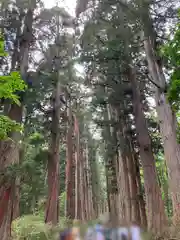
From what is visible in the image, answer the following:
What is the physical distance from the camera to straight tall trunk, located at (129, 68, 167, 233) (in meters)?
7.40

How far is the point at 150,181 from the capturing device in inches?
316

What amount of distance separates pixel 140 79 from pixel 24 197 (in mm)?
15269

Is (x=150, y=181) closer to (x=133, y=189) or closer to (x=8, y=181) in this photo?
(x=133, y=189)

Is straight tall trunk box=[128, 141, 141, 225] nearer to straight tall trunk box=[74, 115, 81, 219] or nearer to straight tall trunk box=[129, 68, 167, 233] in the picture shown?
straight tall trunk box=[129, 68, 167, 233]

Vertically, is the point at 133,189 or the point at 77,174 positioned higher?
the point at 77,174

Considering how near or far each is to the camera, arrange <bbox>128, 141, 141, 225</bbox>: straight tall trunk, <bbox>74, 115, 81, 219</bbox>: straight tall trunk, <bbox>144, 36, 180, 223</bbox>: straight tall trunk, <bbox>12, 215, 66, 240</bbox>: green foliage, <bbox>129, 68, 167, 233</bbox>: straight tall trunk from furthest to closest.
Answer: <bbox>74, 115, 81, 219</bbox>: straight tall trunk < <bbox>128, 141, 141, 225</bbox>: straight tall trunk < <bbox>12, 215, 66, 240</bbox>: green foliage < <bbox>129, 68, 167, 233</bbox>: straight tall trunk < <bbox>144, 36, 180, 223</bbox>: straight tall trunk

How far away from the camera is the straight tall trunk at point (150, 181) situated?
7396mm

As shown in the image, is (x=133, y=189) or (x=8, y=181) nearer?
(x=8, y=181)

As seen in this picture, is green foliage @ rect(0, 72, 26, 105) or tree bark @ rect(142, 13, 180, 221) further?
tree bark @ rect(142, 13, 180, 221)

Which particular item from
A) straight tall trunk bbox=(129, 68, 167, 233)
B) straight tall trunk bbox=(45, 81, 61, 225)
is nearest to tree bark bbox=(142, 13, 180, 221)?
straight tall trunk bbox=(129, 68, 167, 233)

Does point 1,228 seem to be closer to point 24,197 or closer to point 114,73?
point 114,73

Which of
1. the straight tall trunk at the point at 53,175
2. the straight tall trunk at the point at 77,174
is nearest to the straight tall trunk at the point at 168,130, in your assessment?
the straight tall trunk at the point at 53,175

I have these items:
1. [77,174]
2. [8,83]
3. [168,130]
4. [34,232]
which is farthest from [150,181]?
[77,174]

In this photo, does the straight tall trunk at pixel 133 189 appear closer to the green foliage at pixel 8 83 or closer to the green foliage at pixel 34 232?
the green foliage at pixel 34 232
